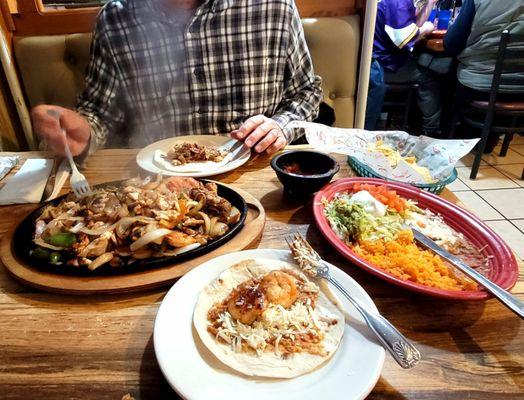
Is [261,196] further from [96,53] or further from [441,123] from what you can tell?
[441,123]

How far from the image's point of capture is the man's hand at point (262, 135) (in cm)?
163

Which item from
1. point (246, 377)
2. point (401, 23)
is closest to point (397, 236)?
point (246, 377)

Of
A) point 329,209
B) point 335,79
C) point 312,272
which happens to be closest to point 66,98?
point 335,79

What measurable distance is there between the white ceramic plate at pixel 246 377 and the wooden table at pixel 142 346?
6cm

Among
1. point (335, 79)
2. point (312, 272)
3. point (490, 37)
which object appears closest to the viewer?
point (312, 272)

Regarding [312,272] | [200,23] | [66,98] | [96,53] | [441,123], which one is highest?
[200,23]

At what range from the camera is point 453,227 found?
1139mm

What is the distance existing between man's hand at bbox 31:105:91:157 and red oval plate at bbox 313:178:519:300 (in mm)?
1061

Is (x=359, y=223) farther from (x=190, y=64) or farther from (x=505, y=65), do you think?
(x=505, y=65)

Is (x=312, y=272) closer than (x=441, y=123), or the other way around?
(x=312, y=272)

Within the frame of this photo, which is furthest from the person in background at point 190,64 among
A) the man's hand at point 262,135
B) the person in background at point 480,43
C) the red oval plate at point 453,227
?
the person in background at point 480,43

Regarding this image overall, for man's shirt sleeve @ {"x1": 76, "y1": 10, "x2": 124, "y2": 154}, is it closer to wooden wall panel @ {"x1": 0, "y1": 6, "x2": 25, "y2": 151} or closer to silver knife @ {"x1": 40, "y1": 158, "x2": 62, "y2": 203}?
silver knife @ {"x1": 40, "y1": 158, "x2": 62, "y2": 203}

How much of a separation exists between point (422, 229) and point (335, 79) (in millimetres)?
1880

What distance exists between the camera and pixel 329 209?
1.17 metres
